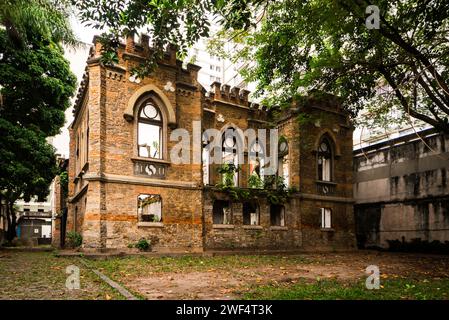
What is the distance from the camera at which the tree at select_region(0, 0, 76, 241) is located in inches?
682

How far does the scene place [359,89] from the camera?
12523mm

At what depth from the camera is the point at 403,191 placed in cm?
1950

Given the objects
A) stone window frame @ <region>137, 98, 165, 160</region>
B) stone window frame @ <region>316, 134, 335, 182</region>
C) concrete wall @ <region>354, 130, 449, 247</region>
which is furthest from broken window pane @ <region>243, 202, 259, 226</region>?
concrete wall @ <region>354, 130, 449, 247</region>

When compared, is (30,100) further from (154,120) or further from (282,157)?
(282,157)

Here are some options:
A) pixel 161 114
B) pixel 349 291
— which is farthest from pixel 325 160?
pixel 349 291

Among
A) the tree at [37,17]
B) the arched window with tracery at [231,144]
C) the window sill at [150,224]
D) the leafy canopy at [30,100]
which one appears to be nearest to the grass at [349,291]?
the window sill at [150,224]

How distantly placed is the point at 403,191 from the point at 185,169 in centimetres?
1190

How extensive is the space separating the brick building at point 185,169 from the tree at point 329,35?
155 centimetres

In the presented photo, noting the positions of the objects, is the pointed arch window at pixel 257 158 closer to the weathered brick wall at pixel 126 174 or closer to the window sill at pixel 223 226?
the window sill at pixel 223 226

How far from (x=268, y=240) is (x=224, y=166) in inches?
162

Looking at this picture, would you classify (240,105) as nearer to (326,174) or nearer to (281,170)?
(281,170)

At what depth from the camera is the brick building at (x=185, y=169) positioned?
557 inches

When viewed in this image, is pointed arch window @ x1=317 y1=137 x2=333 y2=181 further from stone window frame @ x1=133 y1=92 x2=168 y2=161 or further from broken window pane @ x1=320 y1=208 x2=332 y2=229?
stone window frame @ x1=133 y1=92 x2=168 y2=161
